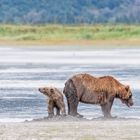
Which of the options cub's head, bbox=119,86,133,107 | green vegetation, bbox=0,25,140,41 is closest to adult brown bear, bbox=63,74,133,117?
cub's head, bbox=119,86,133,107

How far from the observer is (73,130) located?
11.9 meters

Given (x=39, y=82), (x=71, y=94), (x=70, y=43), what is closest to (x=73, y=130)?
(x=71, y=94)

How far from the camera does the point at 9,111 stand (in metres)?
15.8

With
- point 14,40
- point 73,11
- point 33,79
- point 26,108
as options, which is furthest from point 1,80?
point 73,11

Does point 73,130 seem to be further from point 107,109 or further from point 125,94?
point 125,94

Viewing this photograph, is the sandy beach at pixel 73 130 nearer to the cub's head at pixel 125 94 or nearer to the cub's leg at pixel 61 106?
the cub's leg at pixel 61 106

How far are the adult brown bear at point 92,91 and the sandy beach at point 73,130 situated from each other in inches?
26.6

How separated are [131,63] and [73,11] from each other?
114m

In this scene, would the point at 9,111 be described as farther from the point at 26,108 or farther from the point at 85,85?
the point at 85,85

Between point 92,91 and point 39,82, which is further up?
point 92,91

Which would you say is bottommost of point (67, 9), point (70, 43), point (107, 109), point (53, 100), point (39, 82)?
point (67, 9)

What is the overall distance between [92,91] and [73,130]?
234 cm

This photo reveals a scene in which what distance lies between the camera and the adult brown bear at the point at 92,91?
1404 centimetres

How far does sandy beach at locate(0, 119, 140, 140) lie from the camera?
11.1 m
